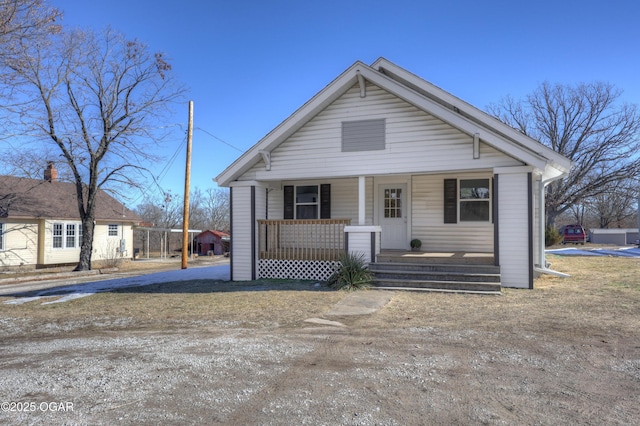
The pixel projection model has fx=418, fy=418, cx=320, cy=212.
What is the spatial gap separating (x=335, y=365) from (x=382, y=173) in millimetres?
6931

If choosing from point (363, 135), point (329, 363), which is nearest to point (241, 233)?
point (363, 135)

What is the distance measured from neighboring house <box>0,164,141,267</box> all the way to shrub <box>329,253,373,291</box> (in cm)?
1586

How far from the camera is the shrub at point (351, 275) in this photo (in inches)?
401

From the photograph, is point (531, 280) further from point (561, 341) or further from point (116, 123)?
point (116, 123)

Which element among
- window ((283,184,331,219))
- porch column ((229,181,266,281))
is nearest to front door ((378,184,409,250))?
window ((283,184,331,219))

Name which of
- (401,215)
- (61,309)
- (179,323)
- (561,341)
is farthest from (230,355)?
(401,215)

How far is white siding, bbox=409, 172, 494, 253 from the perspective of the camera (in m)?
12.0

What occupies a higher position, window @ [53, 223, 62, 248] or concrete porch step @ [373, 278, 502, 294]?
window @ [53, 223, 62, 248]

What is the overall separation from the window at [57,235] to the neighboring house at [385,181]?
16.0 meters

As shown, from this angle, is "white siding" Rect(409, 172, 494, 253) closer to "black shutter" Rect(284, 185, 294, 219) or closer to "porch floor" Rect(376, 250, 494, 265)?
"porch floor" Rect(376, 250, 494, 265)

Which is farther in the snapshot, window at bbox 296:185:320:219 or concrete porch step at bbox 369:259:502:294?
window at bbox 296:185:320:219

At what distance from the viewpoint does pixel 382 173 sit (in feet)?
35.9

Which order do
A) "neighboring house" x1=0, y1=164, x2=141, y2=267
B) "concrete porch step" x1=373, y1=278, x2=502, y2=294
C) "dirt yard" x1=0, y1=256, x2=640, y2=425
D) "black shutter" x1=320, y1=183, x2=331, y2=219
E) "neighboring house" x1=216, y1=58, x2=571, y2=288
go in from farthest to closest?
1. "neighboring house" x1=0, y1=164, x2=141, y2=267
2. "black shutter" x1=320, y1=183, x2=331, y2=219
3. "neighboring house" x1=216, y1=58, x2=571, y2=288
4. "concrete porch step" x1=373, y1=278, x2=502, y2=294
5. "dirt yard" x1=0, y1=256, x2=640, y2=425

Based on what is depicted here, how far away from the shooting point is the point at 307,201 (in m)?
13.7
